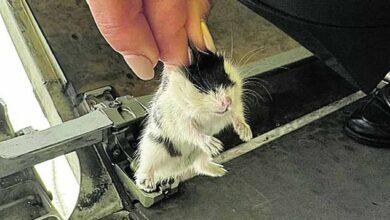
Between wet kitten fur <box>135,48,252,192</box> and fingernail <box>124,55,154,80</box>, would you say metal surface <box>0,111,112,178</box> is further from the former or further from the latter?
fingernail <box>124,55,154,80</box>

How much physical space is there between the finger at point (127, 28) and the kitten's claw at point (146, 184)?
0.74 ft

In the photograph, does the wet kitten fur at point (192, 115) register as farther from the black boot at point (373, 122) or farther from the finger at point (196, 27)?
the black boot at point (373, 122)

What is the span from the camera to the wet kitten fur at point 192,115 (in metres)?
0.55

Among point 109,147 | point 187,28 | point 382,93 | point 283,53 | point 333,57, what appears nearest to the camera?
point 187,28

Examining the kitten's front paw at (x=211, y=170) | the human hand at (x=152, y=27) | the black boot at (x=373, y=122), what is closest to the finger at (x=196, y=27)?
the human hand at (x=152, y=27)

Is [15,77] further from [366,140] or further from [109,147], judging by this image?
[366,140]

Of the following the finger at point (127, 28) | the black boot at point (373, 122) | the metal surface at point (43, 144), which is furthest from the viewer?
the black boot at point (373, 122)

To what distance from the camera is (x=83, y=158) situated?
821mm

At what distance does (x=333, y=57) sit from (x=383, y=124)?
0.84ft

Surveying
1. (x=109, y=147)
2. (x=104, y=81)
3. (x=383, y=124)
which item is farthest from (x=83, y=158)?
(x=383, y=124)

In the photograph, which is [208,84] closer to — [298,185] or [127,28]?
[127,28]

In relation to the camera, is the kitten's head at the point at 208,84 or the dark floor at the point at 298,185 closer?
the kitten's head at the point at 208,84

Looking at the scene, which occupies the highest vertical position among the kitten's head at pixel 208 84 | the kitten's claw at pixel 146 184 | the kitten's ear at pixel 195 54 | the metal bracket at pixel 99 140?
the kitten's ear at pixel 195 54

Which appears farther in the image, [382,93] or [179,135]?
[382,93]
